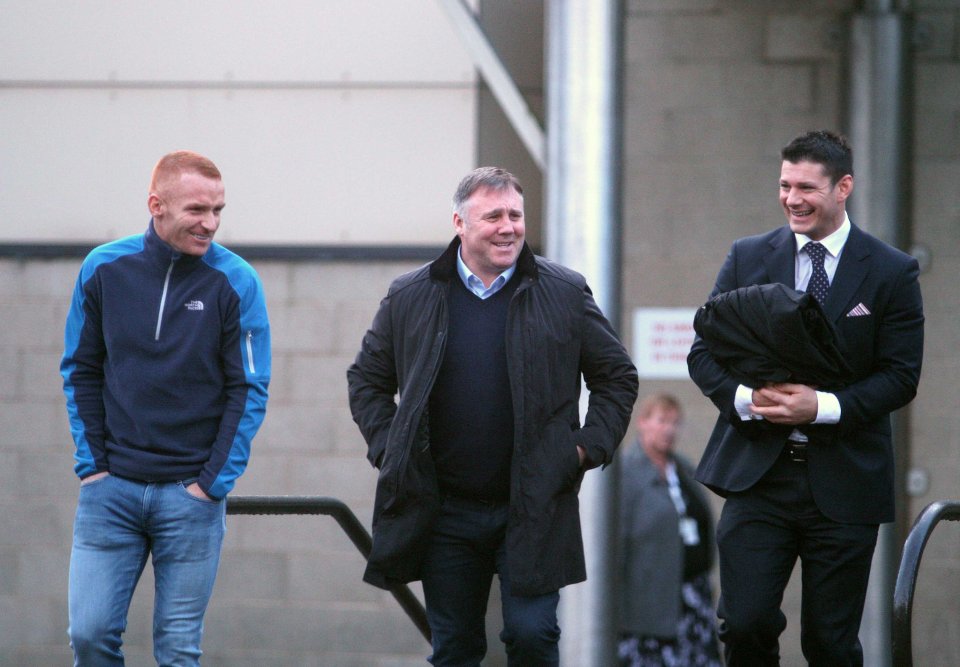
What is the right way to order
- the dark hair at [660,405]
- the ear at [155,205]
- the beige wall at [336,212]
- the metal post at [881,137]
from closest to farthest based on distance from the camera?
the ear at [155,205] → the dark hair at [660,405] → the metal post at [881,137] → the beige wall at [336,212]

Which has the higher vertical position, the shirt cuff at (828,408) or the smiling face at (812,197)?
the smiling face at (812,197)

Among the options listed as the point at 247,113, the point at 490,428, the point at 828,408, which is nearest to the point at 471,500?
the point at 490,428

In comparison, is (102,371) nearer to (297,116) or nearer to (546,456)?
(546,456)

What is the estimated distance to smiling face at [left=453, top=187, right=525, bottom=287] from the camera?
3553 mm

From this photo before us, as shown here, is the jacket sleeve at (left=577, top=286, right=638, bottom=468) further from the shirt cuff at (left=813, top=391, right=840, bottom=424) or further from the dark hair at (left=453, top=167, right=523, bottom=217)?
the shirt cuff at (left=813, top=391, right=840, bottom=424)

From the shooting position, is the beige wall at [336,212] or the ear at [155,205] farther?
the beige wall at [336,212]

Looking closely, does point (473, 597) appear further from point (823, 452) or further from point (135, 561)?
point (823, 452)

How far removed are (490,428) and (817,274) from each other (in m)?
1.04

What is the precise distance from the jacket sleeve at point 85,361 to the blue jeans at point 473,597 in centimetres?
102

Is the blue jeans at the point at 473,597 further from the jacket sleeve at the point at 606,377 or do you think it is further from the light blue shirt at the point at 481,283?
the light blue shirt at the point at 481,283

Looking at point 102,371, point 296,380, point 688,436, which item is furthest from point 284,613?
point 102,371

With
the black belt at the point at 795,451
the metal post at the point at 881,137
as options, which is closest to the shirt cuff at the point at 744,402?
the black belt at the point at 795,451

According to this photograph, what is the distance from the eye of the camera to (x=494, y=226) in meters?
3.55

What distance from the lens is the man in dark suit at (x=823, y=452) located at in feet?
11.6
